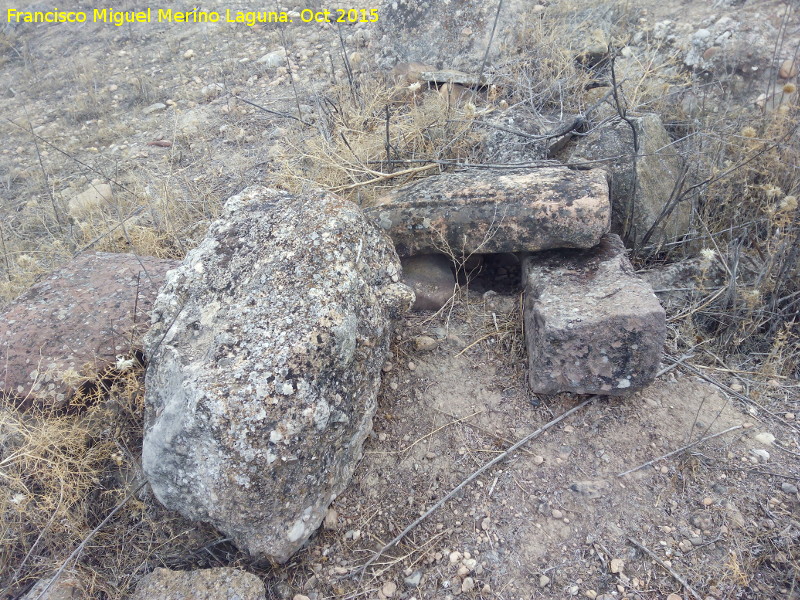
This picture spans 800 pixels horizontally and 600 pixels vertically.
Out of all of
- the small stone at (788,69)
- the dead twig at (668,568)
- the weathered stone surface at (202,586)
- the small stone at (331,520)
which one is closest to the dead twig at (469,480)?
the small stone at (331,520)

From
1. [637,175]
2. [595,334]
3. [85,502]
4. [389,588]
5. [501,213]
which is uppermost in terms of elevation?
[501,213]

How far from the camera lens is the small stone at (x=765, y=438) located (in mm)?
2004

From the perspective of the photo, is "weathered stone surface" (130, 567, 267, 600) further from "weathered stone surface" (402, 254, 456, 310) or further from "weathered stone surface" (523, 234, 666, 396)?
"weathered stone surface" (402, 254, 456, 310)

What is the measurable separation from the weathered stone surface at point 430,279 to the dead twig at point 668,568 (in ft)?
4.05

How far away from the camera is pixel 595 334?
1977 millimetres

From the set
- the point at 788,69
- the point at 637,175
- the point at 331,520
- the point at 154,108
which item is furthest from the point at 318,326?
the point at 154,108

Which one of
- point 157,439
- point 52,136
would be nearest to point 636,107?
point 157,439

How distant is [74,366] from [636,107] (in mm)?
3214

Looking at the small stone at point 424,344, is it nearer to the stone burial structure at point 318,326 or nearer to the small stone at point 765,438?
the stone burial structure at point 318,326

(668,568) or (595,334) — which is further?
(595,334)

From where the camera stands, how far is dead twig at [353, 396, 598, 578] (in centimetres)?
181

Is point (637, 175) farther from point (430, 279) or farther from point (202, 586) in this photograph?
point (202, 586)

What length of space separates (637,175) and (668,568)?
5.83 ft

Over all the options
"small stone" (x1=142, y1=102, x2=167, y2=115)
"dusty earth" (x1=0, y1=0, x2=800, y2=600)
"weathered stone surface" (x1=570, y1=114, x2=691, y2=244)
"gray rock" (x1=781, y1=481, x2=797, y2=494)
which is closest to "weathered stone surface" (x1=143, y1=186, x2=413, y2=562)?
"dusty earth" (x1=0, y1=0, x2=800, y2=600)
